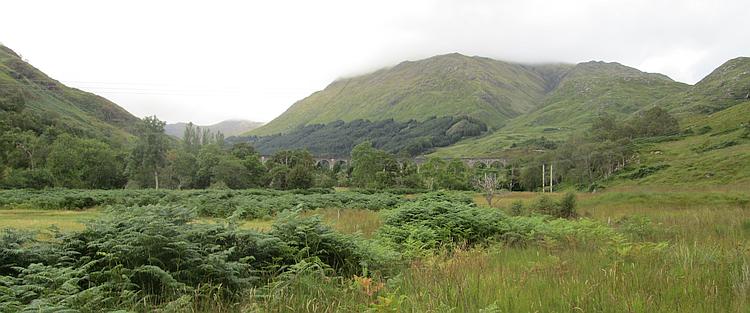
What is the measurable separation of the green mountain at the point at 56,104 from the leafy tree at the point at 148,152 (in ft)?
152

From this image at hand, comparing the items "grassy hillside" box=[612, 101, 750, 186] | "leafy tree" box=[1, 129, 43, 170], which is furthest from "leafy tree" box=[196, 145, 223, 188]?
"grassy hillside" box=[612, 101, 750, 186]

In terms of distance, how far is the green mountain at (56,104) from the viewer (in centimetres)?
12240

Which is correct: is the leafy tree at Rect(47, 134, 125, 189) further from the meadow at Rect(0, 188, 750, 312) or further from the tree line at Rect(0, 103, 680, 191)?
the meadow at Rect(0, 188, 750, 312)

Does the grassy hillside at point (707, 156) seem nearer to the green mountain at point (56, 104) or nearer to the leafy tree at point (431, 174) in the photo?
the leafy tree at point (431, 174)

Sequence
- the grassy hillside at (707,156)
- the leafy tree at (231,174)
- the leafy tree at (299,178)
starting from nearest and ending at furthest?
the grassy hillside at (707,156)
the leafy tree at (231,174)
the leafy tree at (299,178)

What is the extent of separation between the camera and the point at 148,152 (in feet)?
251

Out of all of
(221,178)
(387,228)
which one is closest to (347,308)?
(387,228)

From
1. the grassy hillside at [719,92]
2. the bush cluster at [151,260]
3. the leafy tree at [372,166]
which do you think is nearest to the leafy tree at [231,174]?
the leafy tree at [372,166]

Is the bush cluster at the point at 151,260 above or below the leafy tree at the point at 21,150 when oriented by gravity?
below

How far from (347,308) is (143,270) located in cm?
231

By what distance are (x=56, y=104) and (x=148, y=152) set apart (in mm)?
114480

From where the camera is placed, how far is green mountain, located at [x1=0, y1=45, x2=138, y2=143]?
12240cm

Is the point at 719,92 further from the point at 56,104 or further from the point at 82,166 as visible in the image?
the point at 56,104

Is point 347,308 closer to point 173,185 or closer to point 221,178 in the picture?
point 221,178
